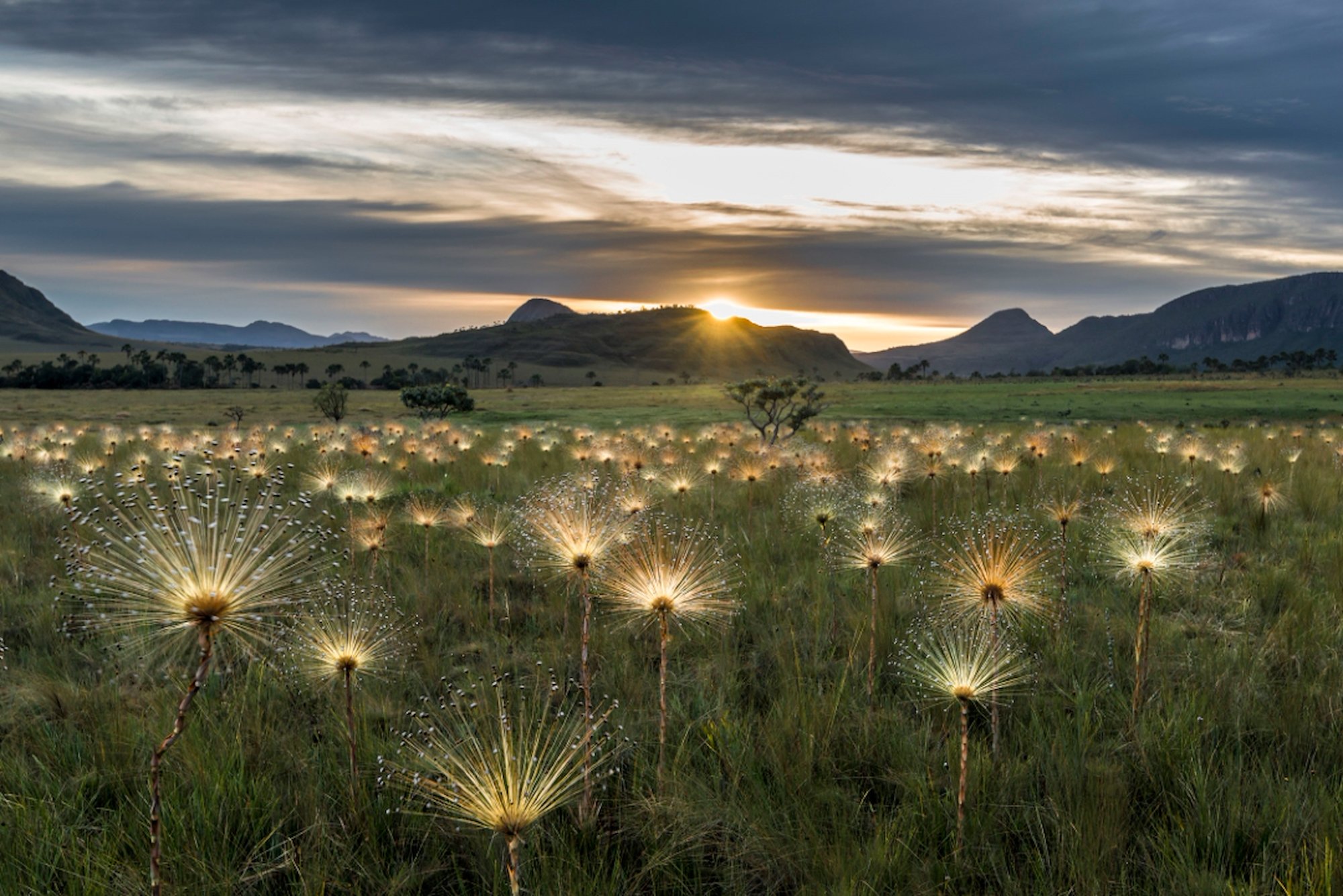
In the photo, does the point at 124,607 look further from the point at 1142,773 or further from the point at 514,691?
the point at 1142,773

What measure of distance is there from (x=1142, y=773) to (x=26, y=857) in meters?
5.97

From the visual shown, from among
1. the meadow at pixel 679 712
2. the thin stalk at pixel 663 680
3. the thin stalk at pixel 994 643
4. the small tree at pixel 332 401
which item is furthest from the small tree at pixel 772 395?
the small tree at pixel 332 401

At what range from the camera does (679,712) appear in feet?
17.5

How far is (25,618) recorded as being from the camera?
749 centimetres

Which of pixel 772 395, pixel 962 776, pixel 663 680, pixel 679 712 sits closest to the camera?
pixel 962 776

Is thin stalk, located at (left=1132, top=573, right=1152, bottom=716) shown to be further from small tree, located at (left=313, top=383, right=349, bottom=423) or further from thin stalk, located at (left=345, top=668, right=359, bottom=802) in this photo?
small tree, located at (left=313, top=383, right=349, bottom=423)

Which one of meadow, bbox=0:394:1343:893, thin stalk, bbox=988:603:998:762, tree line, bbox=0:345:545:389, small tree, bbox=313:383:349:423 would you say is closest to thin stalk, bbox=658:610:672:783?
meadow, bbox=0:394:1343:893

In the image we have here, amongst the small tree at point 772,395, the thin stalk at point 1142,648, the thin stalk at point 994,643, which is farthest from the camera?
the small tree at point 772,395

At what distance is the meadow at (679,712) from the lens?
361cm

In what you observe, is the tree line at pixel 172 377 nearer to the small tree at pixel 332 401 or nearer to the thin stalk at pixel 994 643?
the small tree at pixel 332 401

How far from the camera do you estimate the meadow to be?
361 centimetres

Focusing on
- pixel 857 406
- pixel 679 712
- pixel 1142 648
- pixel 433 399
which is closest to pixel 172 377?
pixel 433 399

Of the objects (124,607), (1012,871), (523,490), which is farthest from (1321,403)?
(124,607)

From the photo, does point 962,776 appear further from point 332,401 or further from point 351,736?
point 332,401
